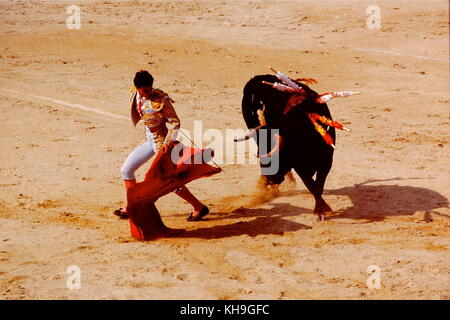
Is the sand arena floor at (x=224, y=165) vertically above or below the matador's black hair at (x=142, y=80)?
below

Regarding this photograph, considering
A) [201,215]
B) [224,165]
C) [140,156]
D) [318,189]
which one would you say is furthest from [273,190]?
[140,156]

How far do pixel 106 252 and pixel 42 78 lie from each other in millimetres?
8569

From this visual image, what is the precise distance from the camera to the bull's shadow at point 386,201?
28.5 ft

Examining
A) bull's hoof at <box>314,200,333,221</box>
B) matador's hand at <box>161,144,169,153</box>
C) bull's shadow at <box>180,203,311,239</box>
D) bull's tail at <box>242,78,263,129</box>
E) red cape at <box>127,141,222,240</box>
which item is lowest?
bull's shadow at <box>180,203,311,239</box>

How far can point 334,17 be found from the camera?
1933 centimetres

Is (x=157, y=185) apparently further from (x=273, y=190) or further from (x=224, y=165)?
(x=224, y=165)

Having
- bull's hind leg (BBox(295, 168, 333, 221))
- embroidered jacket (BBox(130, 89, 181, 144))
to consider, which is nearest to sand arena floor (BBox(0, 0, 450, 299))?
bull's hind leg (BBox(295, 168, 333, 221))

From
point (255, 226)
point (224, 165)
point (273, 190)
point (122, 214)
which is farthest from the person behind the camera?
point (224, 165)

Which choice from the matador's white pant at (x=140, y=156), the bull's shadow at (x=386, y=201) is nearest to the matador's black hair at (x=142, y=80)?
the matador's white pant at (x=140, y=156)

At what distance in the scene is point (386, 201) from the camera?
9086 mm

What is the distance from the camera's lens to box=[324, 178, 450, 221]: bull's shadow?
868 centimetres

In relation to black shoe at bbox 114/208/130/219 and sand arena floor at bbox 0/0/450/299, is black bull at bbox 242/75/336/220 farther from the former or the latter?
black shoe at bbox 114/208/130/219

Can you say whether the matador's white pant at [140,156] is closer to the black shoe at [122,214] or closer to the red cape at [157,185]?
the red cape at [157,185]

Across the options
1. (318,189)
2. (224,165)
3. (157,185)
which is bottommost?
(224,165)
